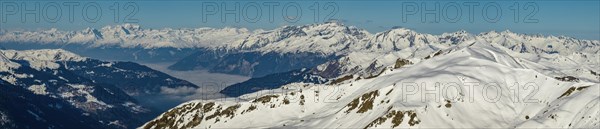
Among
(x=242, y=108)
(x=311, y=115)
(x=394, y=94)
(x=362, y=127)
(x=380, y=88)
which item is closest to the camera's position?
(x=362, y=127)

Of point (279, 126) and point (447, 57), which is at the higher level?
point (447, 57)

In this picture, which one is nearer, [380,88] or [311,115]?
[380,88]

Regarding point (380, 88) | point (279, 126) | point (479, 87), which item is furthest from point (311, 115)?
point (479, 87)

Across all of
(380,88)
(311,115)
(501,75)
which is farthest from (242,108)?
(501,75)

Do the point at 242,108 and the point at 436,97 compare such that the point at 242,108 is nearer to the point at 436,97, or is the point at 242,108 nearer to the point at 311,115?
the point at 311,115

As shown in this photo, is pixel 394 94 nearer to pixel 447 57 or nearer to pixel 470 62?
pixel 470 62

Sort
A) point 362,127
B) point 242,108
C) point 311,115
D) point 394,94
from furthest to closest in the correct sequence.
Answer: point 242,108 → point 311,115 → point 394,94 → point 362,127
